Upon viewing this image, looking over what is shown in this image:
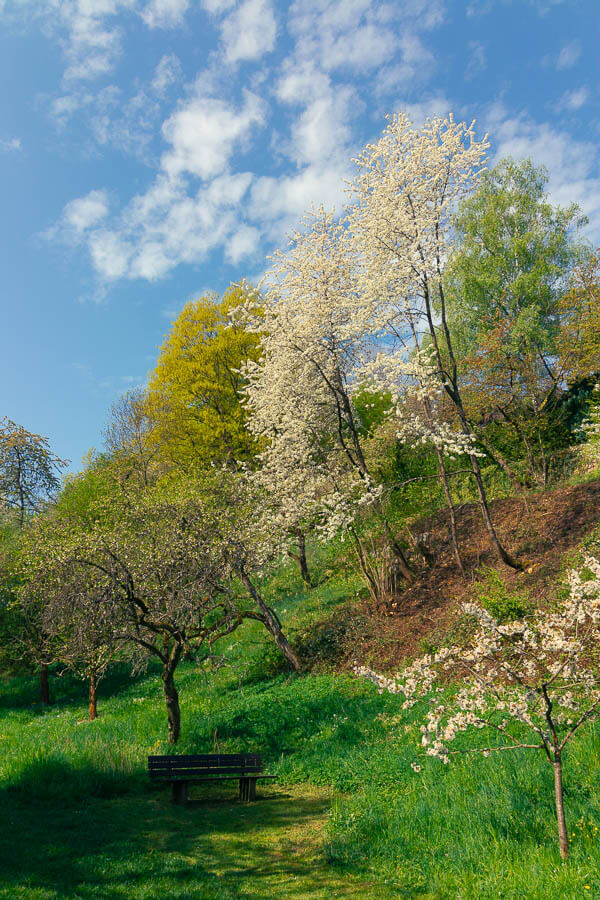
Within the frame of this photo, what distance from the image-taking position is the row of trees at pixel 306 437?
36.7 ft

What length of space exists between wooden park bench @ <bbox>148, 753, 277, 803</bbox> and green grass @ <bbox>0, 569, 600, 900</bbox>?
0.89 feet

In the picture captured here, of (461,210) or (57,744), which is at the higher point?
(461,210)

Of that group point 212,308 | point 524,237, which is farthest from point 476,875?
point 524,237

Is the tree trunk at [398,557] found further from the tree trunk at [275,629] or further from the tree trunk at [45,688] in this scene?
the tree trunk at [45,688]

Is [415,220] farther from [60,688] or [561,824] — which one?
[60,688]

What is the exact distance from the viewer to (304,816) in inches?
287

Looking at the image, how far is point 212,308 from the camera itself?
76.9ft

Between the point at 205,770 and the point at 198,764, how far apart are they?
0.80 feet

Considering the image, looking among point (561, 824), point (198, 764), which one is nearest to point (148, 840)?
point (198, 764)

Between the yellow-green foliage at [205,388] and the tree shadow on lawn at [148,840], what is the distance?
44.4 feet

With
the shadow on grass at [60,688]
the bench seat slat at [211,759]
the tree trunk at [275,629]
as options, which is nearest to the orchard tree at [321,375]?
the tree trunk at [275,629]

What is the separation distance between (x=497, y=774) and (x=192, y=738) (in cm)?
666

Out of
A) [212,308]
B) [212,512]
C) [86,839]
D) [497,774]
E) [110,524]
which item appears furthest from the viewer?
[212,308]

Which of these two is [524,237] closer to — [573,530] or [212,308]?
[212,308]
